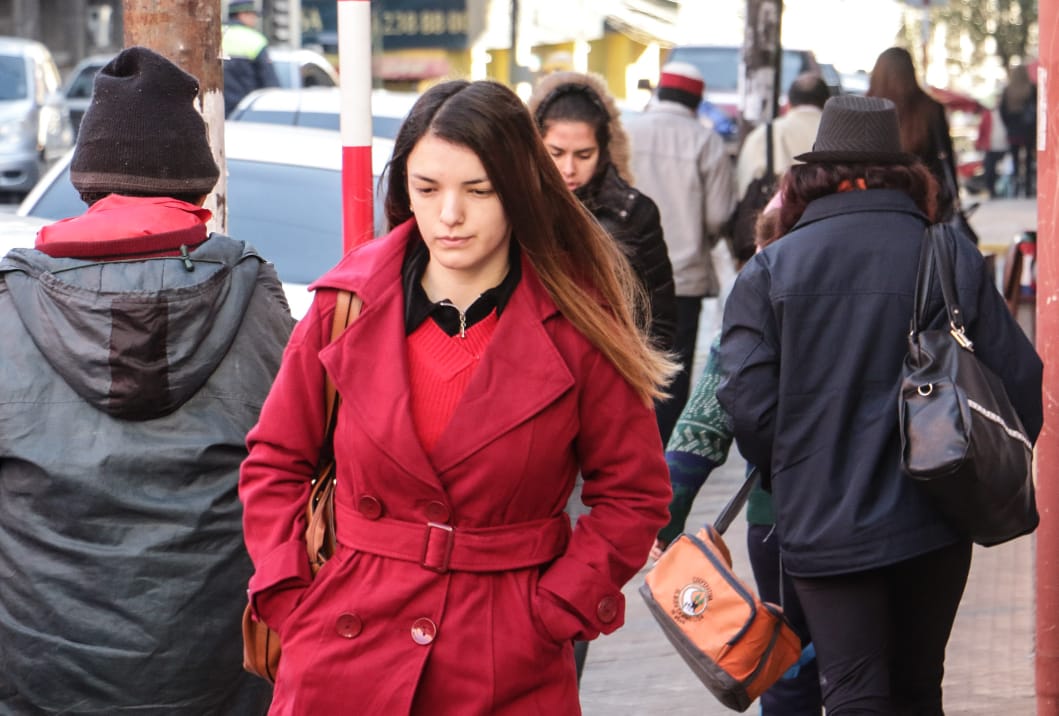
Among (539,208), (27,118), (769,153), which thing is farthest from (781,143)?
(27,118)

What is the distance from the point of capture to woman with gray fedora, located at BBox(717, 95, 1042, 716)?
3969 millimetres

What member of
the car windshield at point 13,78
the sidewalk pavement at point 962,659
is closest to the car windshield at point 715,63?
the car windshield at point 13,78

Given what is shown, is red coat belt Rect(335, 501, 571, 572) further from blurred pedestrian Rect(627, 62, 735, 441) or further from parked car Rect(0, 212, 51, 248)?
blurred pedestrian Rect(627, 62, 735, 441)

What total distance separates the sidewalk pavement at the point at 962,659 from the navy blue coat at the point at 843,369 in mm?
1790

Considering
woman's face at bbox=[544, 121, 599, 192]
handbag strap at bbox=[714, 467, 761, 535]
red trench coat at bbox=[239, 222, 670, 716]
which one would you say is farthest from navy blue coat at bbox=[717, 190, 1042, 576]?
woman's face at bbox=[544, 121, 599, 192]

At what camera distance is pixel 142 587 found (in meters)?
3.27

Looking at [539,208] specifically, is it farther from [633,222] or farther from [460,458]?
[633,222]

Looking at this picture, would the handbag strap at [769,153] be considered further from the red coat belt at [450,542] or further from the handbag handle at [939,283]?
the red coat belt at [450,542]

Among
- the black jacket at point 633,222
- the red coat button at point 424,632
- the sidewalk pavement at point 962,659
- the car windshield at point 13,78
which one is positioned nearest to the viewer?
the red coat button at point 424,632

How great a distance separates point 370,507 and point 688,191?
5.64 metres

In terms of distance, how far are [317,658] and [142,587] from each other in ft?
1.50

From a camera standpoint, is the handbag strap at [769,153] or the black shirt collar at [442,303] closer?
the black shirt collar at [442,303]

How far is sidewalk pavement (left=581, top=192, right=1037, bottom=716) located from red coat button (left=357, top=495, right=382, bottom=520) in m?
2.78

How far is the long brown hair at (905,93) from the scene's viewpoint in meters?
7.98
